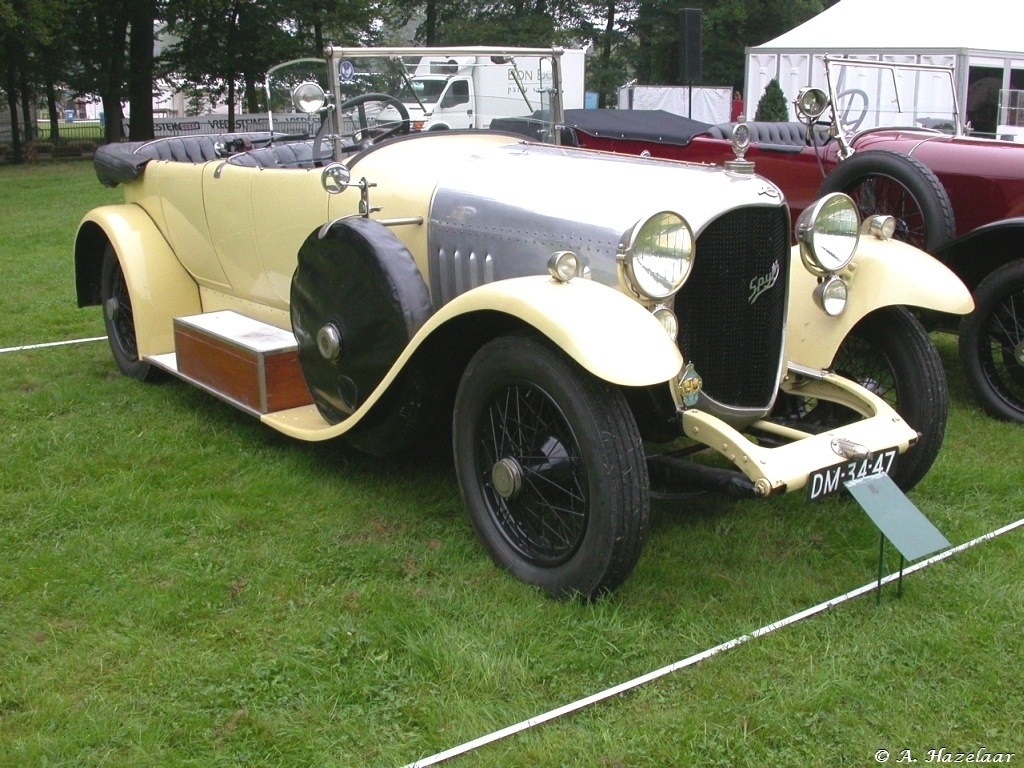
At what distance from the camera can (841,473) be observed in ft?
9.71

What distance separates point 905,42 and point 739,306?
48.7 feet

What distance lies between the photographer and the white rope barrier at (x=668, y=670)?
2402mm

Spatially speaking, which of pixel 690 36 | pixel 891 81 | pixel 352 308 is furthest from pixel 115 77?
pixel 352 308

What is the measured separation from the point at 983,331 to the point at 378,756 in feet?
13.2

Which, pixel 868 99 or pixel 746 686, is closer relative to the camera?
pixel 746 686

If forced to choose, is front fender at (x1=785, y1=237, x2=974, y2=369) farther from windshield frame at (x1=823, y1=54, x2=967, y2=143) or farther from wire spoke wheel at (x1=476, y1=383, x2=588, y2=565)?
windshield frame at (x1=823, y1=54, x2=967, y2=143)

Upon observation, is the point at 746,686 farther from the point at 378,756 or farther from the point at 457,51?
the point at 457,51

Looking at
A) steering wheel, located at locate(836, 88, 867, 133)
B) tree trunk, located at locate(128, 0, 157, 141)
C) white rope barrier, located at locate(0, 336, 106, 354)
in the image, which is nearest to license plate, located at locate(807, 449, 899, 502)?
steering wheel, located at locate(836, 88, 867, 133)

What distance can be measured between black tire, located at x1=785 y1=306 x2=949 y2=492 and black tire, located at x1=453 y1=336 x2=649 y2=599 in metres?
0.99

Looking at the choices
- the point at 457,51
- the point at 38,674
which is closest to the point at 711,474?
the point at 38,674

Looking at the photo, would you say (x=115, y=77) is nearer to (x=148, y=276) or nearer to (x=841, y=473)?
(x=148, y=276)

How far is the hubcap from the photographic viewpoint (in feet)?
10.2

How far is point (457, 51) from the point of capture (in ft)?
14.2

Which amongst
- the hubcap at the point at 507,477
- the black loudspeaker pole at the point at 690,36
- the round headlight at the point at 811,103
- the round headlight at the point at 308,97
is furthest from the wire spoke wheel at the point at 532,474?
the black loudspeaker pole at the point at 690,36
